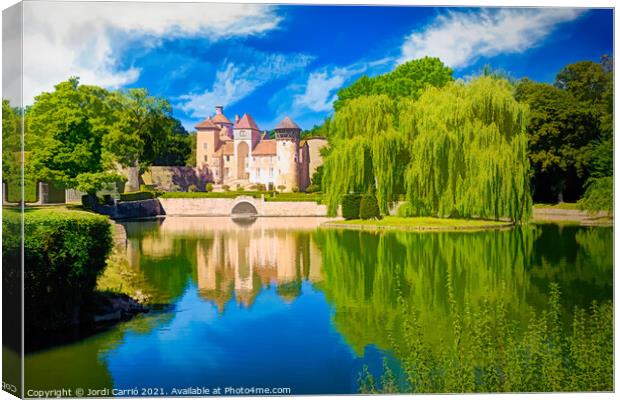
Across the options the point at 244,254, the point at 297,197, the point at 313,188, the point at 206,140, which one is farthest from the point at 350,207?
the point at 206,140

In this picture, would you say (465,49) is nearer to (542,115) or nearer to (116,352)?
(542,115)

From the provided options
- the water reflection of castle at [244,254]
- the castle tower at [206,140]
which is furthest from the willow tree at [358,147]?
the castle tower at [206,140]

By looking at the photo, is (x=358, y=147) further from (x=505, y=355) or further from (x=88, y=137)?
(x=505, y=355)

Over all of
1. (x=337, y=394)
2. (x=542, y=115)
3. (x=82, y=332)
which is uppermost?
(x=542, y=115)

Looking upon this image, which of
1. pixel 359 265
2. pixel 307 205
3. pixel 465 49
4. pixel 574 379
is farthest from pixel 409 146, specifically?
pixel 574 379

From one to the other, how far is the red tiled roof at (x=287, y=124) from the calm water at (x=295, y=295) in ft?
6.22

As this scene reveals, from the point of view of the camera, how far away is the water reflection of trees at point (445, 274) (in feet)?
27.3

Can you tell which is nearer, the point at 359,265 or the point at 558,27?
the point at 558,27

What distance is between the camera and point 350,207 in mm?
11672

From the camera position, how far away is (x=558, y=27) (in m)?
8.12

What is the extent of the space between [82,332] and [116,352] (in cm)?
48

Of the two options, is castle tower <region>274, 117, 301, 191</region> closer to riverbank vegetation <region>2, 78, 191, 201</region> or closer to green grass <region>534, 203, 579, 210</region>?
riverbank vegetation <region>2, 78, 191, 201</region>

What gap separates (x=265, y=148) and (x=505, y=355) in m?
4.02

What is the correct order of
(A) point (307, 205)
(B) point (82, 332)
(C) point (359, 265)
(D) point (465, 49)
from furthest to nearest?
1. (A) point (307, 205)
2. (C) point (359, 265)
3. (D) point (465, 49)
4. (B) point (82, 332)
